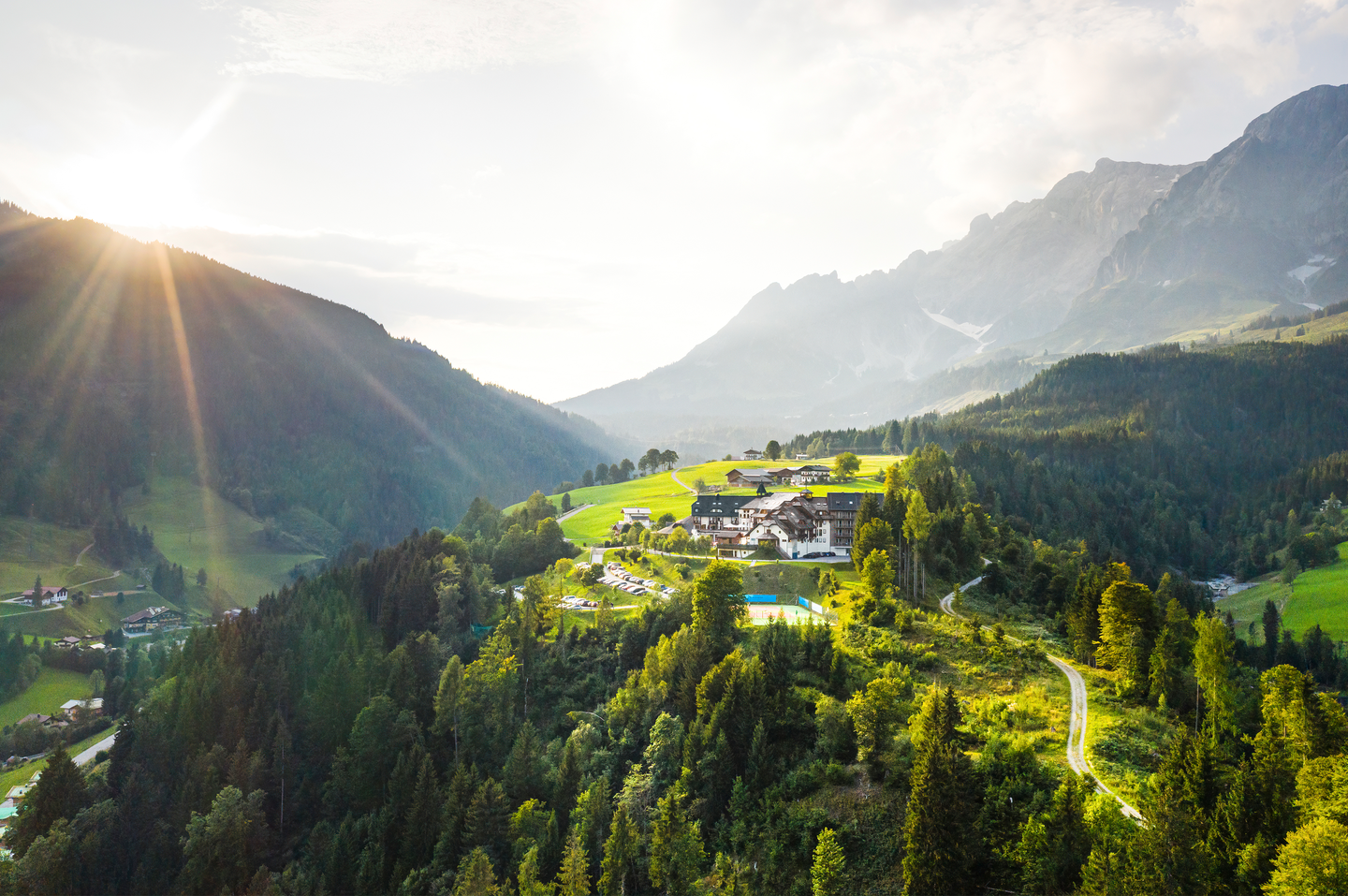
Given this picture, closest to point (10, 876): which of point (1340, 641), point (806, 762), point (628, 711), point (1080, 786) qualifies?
point (628, 711)

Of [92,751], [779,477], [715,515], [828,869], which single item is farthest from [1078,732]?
[92,751]

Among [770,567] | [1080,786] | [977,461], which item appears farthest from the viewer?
[977,461]

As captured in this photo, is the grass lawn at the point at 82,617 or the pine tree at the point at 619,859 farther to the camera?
the grass lawn at the point at 82,617

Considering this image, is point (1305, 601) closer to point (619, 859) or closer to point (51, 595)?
point (619, 859)

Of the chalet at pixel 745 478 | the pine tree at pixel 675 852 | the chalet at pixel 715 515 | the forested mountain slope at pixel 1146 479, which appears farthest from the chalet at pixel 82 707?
the forested mountain slope at pixel 1146 479

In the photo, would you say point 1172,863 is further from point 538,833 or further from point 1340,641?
point 1340,641

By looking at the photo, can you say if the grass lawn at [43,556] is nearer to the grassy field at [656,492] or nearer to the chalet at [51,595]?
the chalet at [51,595]
